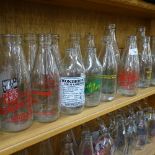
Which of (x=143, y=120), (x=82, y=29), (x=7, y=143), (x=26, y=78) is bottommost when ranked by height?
(x=143, y=120)

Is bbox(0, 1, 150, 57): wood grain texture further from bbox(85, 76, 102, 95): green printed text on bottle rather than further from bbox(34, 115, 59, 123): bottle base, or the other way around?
bbox(34, 115, 59, 123): bottle base

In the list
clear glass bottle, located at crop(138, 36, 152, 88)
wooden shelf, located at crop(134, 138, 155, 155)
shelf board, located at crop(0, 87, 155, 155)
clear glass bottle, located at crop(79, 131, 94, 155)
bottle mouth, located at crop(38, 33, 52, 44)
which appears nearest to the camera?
shelf board, located at crop(0, 87, 155, 155)

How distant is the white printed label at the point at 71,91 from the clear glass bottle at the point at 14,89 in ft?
0.37

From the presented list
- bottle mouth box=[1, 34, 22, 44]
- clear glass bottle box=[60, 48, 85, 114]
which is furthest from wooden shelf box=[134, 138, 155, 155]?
bottle mouth box=[1, 34, 22, 44]

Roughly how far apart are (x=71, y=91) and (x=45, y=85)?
0.09 m

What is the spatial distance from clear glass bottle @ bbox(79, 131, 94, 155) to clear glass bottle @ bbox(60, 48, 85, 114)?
25 cm

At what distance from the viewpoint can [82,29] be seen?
0.94 meters

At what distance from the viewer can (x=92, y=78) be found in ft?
2.52

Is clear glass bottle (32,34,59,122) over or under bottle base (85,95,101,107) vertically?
over

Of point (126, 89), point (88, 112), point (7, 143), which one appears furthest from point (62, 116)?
point (126, 89)

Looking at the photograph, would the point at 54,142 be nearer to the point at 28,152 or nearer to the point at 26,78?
the point at 28,152

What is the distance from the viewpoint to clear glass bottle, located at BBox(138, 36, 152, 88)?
1.03m

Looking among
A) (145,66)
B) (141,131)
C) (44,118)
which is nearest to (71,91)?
(44,118)

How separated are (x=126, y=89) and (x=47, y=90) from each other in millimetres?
403
